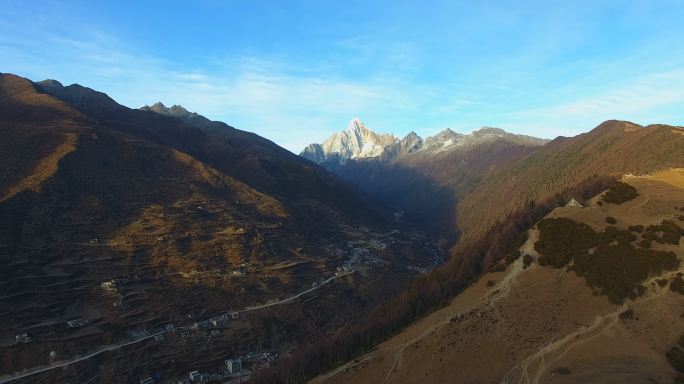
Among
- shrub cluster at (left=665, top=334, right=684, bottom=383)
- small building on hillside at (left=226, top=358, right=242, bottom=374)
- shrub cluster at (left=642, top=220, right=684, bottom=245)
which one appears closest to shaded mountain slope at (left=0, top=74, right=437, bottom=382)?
small building on hillside at (left=226, top=358, right=242, bottom=374)

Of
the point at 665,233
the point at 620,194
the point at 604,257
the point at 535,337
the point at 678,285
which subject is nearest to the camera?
the point at 535,337

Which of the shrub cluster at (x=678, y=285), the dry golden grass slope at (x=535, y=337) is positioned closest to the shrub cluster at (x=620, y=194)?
the dry golden grass slope at (x=535, y=337)

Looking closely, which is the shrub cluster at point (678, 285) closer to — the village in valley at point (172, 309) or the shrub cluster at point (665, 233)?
the shrub cluster at point (665, 233)

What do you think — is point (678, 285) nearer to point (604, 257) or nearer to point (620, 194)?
point (604, 257)

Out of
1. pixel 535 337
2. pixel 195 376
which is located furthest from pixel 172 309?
pixel 535 337

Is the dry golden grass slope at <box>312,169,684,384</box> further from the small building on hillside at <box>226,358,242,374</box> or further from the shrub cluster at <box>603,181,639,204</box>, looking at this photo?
the small building on hillside at <box>226,358,242,374</box>

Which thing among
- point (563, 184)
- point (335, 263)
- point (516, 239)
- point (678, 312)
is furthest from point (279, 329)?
point (563, 184)

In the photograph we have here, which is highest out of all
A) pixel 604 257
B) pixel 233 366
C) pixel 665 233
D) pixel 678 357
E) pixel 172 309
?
pixel 665 233

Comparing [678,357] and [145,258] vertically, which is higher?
[678,357]
